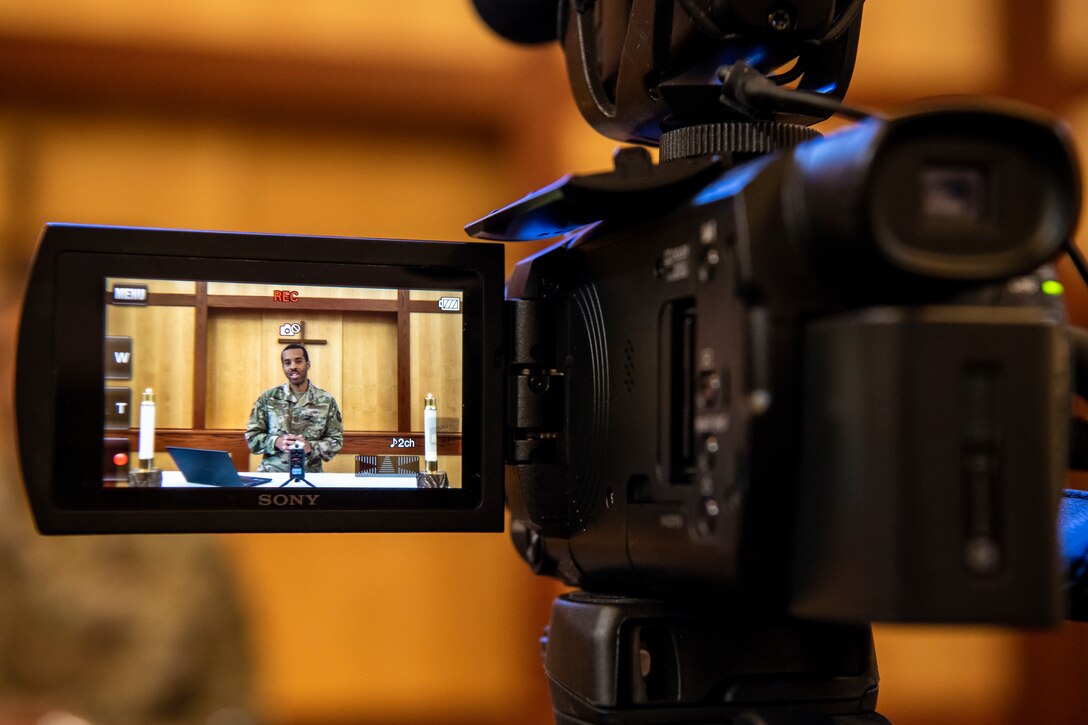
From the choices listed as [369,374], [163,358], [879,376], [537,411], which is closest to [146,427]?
[163,358]

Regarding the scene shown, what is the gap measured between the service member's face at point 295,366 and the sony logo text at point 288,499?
0.09 m

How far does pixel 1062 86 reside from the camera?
111 inches

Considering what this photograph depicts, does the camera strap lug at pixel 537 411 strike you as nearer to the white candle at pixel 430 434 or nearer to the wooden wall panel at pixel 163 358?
the white candle at pixel 430 434

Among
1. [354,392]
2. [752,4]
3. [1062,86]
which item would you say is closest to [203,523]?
[354,392]

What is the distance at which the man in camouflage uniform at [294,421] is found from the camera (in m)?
0.97

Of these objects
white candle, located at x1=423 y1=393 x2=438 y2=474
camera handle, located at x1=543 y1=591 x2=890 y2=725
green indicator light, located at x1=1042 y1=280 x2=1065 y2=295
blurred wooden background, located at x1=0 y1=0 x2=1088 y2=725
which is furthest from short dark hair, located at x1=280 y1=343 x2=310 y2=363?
blurred wooden background, located at x1=0 y1=0 x2=1088 y2=725

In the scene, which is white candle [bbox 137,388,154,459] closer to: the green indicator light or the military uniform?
the military uniform

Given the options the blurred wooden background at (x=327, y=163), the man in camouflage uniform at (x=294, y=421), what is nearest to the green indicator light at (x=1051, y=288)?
the man in camouflage uniform at (x=294, y=421)

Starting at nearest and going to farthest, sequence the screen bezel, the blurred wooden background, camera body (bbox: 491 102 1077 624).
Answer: camera body (bbox: 491 102 1077 624)
the screen bezel
the blurred wooden background

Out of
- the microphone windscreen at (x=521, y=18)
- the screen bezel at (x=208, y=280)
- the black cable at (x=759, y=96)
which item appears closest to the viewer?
the black cable at (x=759, y=96)

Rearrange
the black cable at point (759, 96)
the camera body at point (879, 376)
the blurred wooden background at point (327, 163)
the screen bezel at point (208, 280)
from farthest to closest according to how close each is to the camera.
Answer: the blurred wooden background at point (327, 163) < the screen bezel at point (208, 280) < the black cable at point (759, 96) < the camera body at point (879, 376)

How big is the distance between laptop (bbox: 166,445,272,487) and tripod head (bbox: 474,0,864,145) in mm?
425

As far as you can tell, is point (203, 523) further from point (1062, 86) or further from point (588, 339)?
point (1062, 86)

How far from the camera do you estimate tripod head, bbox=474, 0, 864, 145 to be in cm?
85
